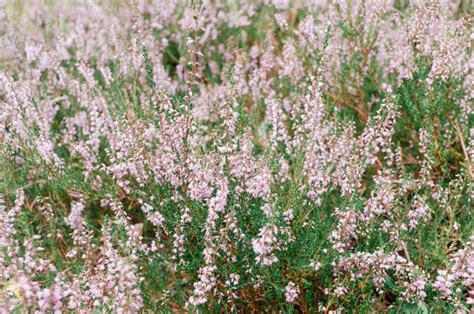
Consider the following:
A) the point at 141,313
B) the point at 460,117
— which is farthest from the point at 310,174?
the point at 460,117

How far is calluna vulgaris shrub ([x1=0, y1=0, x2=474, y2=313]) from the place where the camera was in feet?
8.05

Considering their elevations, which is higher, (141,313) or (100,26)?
(100,26)

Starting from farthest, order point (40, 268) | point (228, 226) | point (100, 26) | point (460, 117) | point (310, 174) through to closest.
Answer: point (100, 26) < point (460, 117) < point (310, 174) < point (228, 226) < point (40, 268)

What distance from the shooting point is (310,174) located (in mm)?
2824

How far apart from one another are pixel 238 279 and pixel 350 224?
60cm

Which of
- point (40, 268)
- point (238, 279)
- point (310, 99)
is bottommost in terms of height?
point (238, 279)

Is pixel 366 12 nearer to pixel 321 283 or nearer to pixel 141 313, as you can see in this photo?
pixel 321 283

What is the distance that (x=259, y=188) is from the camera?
2555 mm

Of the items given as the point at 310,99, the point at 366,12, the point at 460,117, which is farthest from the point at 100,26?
the point at 460,117

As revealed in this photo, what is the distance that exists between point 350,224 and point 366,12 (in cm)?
229

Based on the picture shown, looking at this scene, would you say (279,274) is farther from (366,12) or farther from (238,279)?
(366,12)

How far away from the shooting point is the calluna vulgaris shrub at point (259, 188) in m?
2.45

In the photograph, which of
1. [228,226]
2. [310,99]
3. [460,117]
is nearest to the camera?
[228,226]

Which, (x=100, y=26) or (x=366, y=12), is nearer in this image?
(x=366, y=12)
